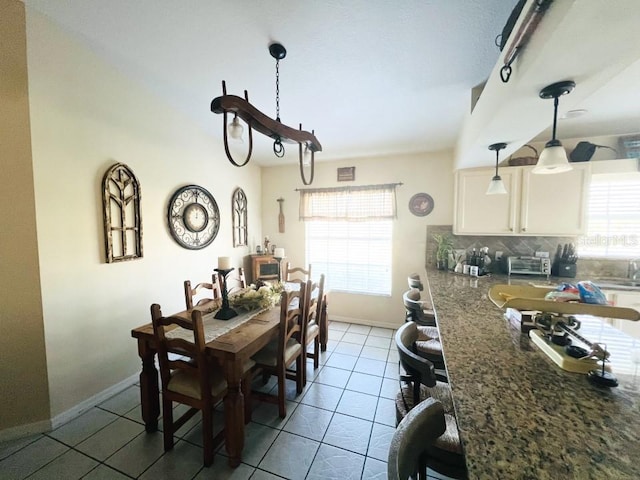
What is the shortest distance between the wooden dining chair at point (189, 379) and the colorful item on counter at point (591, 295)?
1.97 m

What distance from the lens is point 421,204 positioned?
11.1 feet

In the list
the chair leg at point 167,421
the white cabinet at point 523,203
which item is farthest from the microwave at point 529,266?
the chair leg at point 167,421

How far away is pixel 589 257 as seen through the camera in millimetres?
2773

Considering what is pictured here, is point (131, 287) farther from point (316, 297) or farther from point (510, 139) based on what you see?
point (510, 139)

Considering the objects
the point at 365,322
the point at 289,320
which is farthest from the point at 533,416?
the point at 365,322

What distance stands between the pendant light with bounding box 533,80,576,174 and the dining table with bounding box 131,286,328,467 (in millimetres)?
1973

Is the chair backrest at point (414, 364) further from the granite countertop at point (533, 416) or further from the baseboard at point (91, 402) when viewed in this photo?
the baseboard at point (91, 402)

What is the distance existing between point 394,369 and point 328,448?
117 cm

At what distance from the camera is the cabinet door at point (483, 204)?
9.00 feet

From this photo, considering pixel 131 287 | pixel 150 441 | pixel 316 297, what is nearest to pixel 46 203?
pixel 131 287

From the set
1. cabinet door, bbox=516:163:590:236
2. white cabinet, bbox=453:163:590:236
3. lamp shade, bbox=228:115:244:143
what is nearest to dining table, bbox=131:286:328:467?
lamp shade, bbox=228:115:244:143

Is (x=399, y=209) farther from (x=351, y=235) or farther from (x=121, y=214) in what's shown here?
(x=121, y=214)

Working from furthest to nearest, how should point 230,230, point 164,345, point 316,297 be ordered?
point 230,230 < point 316,297 < point 164,345

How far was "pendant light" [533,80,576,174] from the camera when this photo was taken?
1165mm
